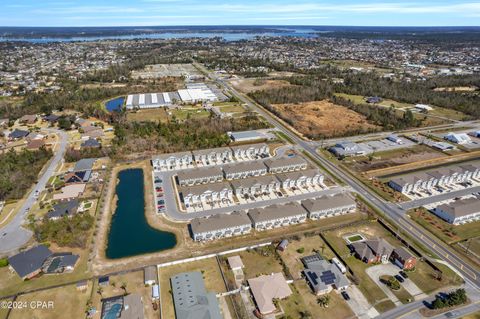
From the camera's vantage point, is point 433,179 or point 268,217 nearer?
point 268,217

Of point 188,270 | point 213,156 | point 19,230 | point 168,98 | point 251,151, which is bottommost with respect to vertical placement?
point 188,270

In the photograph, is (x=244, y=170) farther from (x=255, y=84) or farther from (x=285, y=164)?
(x=255, y=84)

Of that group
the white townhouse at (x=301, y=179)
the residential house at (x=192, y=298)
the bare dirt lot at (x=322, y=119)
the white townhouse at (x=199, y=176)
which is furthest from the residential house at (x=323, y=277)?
the bare dirt lot at (x=322, y=119)

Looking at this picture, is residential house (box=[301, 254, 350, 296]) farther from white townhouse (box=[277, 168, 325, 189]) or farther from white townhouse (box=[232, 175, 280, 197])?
white townhouse (box=[277, 168, 325, 189])

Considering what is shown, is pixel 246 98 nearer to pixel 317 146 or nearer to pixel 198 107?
pixel 198 107

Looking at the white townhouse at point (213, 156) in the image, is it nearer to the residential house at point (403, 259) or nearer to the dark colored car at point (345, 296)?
the residential house at point (403, 259)

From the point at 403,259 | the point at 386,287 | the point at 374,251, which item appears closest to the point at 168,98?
the point at 374,251

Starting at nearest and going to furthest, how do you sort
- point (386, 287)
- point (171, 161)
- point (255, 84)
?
point (386, 287)
point (171, 161)
point (255, 84)

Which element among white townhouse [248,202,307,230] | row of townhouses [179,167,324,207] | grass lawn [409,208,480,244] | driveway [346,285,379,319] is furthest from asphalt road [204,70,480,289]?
white townhouse [248,202,307,230]
